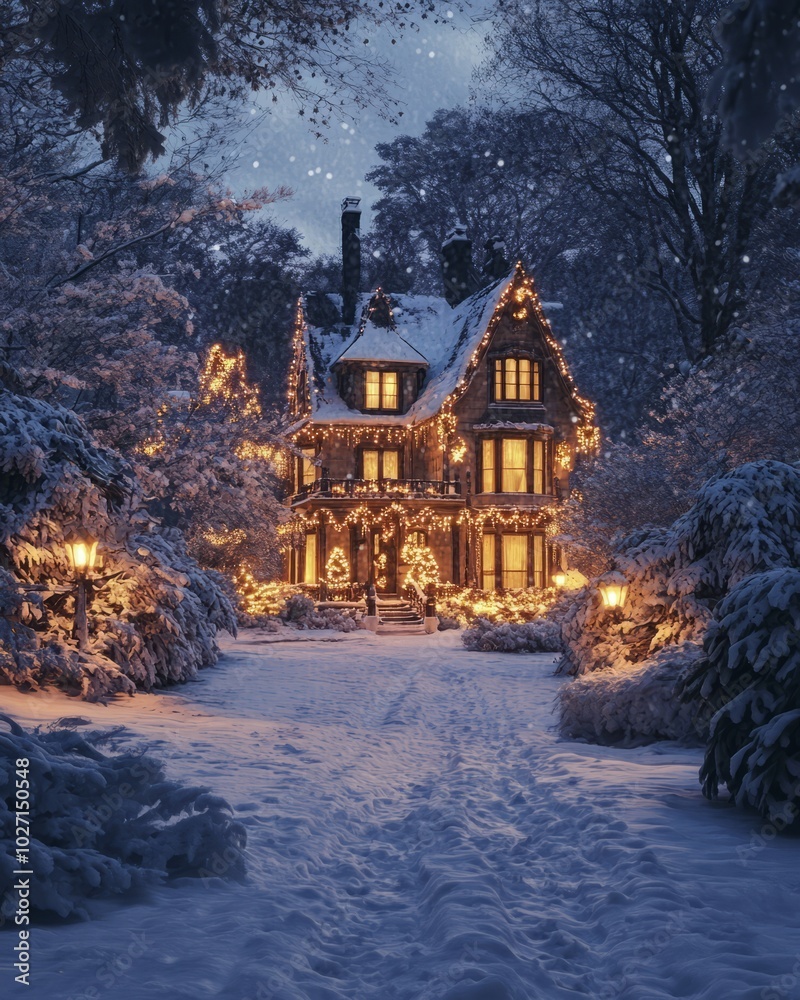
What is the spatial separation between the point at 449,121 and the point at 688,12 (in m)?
24.5

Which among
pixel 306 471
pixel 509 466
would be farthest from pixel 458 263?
pixel 306 471

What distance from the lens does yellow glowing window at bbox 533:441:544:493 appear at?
35719 mm

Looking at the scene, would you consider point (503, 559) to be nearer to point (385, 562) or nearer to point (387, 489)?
point (385, 562)

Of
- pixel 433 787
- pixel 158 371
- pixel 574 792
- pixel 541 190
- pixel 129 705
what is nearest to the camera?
pixel 574 792

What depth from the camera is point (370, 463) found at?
37188 mm

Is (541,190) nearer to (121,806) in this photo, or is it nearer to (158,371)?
(158,371)

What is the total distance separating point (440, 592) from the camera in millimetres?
34219

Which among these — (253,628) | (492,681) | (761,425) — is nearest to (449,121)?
(253,628)

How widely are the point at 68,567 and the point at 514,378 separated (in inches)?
962

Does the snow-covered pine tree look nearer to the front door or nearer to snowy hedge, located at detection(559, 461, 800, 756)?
the front door

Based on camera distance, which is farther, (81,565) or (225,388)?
(225,388)

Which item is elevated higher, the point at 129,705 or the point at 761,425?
the point at 761,425

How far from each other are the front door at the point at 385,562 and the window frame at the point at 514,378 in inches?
266

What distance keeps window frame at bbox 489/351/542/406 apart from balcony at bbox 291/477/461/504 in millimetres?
3677
